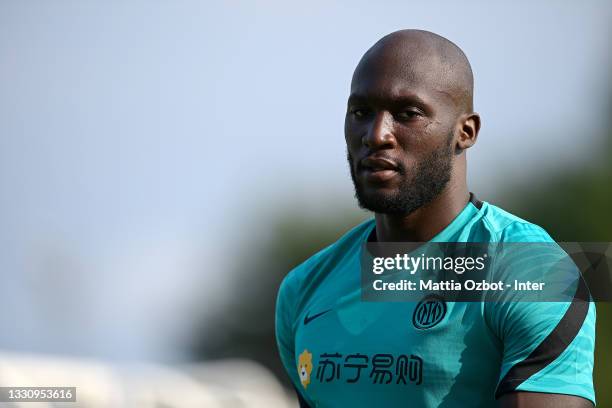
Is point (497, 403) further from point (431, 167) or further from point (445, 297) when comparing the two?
point (431, 167)

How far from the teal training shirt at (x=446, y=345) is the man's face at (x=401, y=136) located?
0.89ft

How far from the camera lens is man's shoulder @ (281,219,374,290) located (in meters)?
5.67

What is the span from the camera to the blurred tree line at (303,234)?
2161 centimetres

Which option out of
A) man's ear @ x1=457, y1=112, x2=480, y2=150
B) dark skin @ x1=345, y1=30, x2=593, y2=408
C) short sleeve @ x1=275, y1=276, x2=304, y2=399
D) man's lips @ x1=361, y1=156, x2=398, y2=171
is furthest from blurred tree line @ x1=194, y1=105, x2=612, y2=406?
man's lips @ x1=361, y1=156, x2=398, y2=171

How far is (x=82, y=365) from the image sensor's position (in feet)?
35.9

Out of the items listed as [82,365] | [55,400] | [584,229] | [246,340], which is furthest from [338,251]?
[246,340]

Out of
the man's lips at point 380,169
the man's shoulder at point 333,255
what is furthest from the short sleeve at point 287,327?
the man's lips at point 380,169

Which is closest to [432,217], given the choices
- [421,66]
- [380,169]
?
[380,169]

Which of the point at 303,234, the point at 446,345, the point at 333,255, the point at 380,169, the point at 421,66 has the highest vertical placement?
the point at 421,66

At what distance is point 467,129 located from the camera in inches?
205

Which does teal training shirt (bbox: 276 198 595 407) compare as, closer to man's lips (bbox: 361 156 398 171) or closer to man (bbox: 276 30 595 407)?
man (bbox: 276 30 595 407)

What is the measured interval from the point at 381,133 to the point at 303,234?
73.4 ft

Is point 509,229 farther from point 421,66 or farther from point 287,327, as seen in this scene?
point 287,327

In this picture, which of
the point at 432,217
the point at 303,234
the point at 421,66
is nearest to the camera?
the point at 421,66
